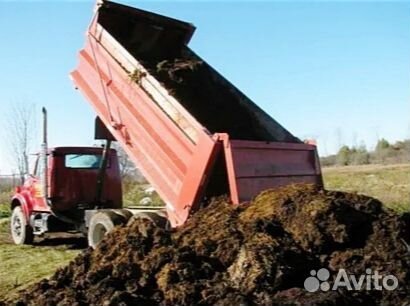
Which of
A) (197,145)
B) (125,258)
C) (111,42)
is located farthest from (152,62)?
(125,258)

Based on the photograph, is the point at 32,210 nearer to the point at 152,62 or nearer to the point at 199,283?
the point at 152,62

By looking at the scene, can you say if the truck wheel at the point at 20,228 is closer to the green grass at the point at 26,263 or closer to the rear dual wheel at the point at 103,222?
the green grass at the point at 26,263

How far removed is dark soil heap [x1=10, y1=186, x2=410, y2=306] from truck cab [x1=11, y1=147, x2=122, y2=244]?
473 centimetres

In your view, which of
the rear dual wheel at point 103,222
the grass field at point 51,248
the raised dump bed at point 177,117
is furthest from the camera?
the rear dual wheel at point 103,222

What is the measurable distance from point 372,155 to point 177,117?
955 inches

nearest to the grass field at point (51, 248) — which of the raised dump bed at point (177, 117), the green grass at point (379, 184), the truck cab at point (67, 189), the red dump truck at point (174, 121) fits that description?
the green grass at point (379, 184)

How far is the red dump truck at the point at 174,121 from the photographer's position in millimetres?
6301

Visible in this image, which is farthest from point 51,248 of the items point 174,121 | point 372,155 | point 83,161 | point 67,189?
point 372,155

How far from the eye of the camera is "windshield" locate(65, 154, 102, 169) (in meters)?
10.3

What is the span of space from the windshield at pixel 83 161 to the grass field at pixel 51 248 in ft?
4.79

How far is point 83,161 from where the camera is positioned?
10438 mm

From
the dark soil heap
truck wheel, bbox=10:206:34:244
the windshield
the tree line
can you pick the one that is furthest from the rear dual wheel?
the tree line

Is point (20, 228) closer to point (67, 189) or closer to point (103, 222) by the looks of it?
point (67, 189)

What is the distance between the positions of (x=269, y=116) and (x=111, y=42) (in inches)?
93.9
